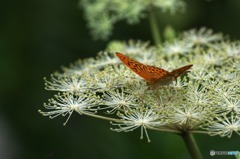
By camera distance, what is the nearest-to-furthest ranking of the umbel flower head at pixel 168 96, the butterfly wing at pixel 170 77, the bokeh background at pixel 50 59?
the umbel flower head at pixel 168 96
the butterfly wing at pixel 170 77
the bokeh background at pixel 50 59

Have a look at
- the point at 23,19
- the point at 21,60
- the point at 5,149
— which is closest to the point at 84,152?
the point at 5,149

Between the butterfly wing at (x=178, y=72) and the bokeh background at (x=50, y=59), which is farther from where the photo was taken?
the bokeh background at (x=50, y=59)

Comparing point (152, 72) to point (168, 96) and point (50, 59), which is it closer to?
point (168, 96)

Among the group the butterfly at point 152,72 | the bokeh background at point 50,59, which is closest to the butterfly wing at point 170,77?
the butterfly at point 152,72

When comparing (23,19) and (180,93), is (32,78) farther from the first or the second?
(180,93)

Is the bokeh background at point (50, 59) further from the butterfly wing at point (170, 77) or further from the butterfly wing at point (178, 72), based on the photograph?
the butterfly wing at point (178, 72)

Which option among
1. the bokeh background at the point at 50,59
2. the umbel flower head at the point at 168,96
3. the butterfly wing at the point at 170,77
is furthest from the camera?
the bokeh background at the point at 50,59

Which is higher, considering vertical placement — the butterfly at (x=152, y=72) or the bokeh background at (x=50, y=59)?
Answer: the bokeh background at (x=50, y=59)
